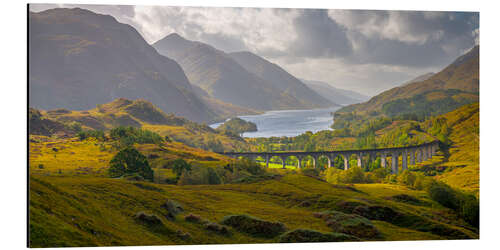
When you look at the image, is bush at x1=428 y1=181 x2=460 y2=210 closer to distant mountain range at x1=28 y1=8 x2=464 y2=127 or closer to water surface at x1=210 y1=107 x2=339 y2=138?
distant mountain range at x1=28 y1=8 x2=464 y2=127

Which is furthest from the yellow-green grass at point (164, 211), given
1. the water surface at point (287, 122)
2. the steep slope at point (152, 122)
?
the water surface at point (287, 122)

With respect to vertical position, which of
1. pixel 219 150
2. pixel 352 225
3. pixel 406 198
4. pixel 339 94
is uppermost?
pixel 339 94

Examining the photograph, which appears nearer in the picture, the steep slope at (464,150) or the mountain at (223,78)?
the steep slope at (464,150)

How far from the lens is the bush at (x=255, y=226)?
19188mm

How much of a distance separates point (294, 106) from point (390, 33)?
1450 inches

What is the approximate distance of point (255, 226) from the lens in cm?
1933

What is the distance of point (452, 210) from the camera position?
23.8 meters

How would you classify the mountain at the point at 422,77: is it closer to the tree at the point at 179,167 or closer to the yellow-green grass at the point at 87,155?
the yellow-green grass at the point at 87,155

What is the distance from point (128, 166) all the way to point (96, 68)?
32607 millimetres

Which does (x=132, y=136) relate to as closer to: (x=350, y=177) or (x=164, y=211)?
(x=164, y=211)

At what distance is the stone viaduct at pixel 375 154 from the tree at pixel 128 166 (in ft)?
45.2

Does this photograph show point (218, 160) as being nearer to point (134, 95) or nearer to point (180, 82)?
point (134, 95)

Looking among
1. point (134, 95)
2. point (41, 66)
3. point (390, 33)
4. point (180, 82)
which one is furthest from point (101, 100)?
point (390, 33)

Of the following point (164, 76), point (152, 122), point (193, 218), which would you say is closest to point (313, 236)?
point (193, 218)
